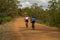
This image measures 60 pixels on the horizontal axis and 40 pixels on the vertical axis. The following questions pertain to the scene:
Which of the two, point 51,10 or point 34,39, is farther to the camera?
point 51,10

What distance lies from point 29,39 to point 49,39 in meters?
1.60

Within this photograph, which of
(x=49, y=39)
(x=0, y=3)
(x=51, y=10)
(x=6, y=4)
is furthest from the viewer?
(x=6, y=4)

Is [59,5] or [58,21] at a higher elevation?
[59,5]

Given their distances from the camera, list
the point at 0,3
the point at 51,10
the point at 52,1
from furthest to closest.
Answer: the point at 0,3 < the point at 51,10 < the point at 52,1

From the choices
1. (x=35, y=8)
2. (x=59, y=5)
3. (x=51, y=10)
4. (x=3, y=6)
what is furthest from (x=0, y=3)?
(x=35, y=8)

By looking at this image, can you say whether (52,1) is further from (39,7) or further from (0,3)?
(39,7)

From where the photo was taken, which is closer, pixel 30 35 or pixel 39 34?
pixel 30 35

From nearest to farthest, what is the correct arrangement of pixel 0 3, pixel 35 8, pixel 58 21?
1. pixel 58 21
2. pixel 0 3
3. pixel 35 8

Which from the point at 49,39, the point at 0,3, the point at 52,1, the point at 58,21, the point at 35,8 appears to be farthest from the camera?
the point at 35,8

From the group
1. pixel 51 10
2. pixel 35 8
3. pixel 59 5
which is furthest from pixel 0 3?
pixel 35 8

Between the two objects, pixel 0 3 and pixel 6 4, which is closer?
pixel 0 3

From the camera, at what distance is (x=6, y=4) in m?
55.0

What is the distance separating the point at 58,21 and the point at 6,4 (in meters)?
25.4

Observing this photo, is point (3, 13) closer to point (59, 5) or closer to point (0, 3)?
point (0, 3)
